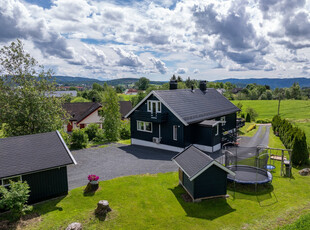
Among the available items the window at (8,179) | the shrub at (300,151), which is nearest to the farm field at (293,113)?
the shrub at (300,151)

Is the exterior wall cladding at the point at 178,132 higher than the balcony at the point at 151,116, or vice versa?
the balcony at the point at 151,116

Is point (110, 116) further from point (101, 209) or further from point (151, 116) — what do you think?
→ point (101, 209)

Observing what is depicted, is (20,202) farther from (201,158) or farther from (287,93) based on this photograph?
(287,93)

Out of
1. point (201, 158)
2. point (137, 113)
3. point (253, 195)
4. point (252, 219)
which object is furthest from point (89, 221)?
point (137, 113)

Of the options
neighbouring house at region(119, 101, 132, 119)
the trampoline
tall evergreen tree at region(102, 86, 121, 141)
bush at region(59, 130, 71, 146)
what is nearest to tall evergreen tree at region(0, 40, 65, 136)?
bush at region(59, 130, 71, 146)

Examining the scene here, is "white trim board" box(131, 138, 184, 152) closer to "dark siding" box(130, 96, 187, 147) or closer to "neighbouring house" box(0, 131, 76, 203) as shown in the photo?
"dark siding" box(130, 96, 187, 147)

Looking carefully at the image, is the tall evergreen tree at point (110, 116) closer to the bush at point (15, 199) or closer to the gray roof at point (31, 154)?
the gray roof at point (31, 154)
